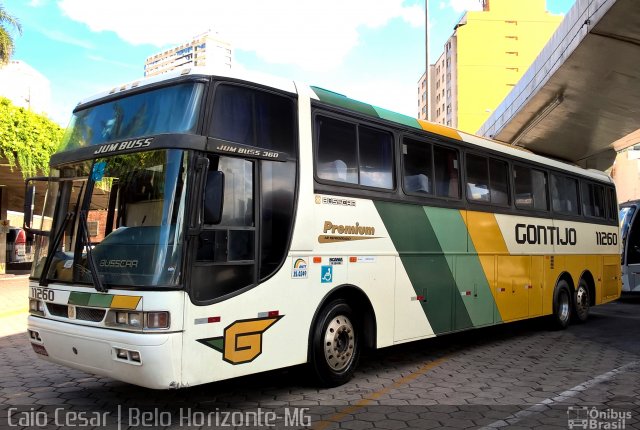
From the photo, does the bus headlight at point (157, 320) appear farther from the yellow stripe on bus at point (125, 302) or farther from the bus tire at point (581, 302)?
the bus tire at point (581, 302)

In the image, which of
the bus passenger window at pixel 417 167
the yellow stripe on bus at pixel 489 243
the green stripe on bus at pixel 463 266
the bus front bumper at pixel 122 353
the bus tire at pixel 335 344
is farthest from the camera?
the yellow stripe on bus at pixel 489 243

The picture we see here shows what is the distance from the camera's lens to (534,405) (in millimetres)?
5449

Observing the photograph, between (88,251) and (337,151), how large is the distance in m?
2.84

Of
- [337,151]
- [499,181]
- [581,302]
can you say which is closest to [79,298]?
[337,151]

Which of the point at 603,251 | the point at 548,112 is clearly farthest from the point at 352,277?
the point at 548,112

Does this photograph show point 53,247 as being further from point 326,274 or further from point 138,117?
point 326,274

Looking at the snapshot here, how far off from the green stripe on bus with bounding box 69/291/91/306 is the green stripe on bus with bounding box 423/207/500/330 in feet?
14.3

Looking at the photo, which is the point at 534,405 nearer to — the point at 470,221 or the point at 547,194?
the point at 470,221

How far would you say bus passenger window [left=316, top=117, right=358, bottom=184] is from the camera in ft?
19.7

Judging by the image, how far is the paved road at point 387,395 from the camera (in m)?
4.93

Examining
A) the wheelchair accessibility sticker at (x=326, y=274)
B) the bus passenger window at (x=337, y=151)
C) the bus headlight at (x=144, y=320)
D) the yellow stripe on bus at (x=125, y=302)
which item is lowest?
the bus headlight at (x=144, y=320)

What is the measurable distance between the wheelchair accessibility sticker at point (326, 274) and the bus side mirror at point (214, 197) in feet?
5.07

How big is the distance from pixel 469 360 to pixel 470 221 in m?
2.02

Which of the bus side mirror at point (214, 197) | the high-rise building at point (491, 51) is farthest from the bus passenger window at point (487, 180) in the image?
the high-rise building at point (491, 51)
